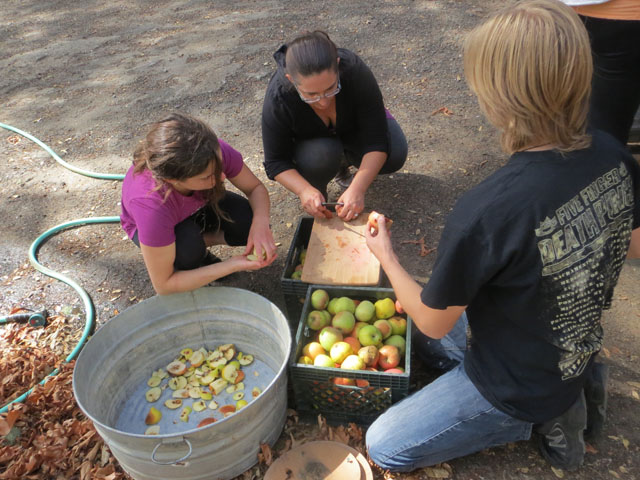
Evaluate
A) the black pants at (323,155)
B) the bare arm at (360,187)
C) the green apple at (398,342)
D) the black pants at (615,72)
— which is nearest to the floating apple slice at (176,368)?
the green apple at (398,342)

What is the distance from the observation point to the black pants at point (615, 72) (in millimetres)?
2535

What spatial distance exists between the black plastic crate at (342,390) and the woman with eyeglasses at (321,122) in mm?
827

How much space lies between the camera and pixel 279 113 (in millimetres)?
2951

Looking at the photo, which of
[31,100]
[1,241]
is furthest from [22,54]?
[1,241]

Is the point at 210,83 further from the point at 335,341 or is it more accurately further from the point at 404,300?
the point at 404,300

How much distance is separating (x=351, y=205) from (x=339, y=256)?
351 millimetres

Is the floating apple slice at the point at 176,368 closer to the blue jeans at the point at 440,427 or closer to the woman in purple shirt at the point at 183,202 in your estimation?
the woman in purple shirt at the point at 183,202

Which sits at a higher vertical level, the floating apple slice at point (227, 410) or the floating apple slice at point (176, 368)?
the floating apple slice at point (176, 368)

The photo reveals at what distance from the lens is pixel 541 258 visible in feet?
4.72

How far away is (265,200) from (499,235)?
1690 millimetres

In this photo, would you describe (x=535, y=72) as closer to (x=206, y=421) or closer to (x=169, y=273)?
(x=169, y=273)

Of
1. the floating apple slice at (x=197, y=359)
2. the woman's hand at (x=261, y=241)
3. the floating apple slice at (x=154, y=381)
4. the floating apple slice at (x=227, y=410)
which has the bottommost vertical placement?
the floating apple slice at (x=154, y=381)

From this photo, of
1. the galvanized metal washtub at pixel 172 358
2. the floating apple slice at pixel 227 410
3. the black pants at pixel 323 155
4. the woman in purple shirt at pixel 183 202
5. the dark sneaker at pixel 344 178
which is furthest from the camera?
the dark sneaker at pixel 344 178

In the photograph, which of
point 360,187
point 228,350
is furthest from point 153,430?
point 360,187
